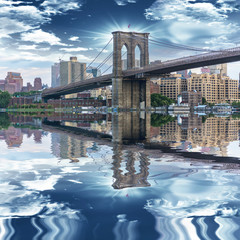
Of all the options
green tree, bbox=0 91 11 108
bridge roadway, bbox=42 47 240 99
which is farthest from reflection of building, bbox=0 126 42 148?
green tree, bbox=0 91 11 108

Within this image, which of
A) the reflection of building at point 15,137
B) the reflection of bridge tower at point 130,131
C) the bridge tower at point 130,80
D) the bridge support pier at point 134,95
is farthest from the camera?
the bridge support pier at point 134,95

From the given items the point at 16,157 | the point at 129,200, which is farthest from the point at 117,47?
the point at 129,200

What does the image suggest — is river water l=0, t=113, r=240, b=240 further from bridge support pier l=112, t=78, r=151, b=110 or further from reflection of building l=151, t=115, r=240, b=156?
bridge support pier l=112, t=78, r=151, b=110

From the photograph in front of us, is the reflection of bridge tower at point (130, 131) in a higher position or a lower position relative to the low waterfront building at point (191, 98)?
lower

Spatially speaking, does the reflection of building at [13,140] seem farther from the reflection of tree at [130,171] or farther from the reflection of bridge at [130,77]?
the reflection of bridge at [130,77]

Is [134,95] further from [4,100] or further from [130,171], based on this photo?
[4,100]

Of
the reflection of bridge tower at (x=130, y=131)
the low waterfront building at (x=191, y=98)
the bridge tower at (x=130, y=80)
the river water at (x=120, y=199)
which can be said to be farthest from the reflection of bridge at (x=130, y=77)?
the low waterfront building at (x=191, y=98)

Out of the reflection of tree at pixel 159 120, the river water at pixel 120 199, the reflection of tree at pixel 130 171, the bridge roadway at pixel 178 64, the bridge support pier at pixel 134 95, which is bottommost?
the river water at pixel 120 199
